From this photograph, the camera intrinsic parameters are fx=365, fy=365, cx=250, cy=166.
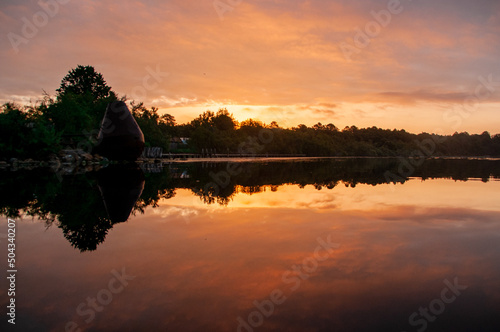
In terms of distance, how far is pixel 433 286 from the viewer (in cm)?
317

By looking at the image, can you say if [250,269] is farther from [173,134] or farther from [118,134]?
[173,134]

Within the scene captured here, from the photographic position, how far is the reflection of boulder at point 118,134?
77.8 feet

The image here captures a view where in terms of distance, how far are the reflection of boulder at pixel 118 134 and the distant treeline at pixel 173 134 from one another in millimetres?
2743

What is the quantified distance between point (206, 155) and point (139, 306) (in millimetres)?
52169

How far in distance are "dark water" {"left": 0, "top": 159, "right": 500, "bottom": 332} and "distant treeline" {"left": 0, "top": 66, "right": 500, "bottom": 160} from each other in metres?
15.0

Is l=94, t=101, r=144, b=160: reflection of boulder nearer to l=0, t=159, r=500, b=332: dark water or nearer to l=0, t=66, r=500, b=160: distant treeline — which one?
l=0, t=66, r=500, b=160: distant treeline

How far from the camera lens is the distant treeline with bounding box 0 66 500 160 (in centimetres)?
2028

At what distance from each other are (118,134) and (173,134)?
55578mm

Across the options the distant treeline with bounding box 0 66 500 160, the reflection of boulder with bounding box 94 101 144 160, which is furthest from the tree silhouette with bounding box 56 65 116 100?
the reflection of boulder with bounding box 94 101 144 160

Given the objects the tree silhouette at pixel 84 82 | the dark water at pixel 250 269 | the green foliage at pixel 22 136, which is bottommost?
the dark water at pixel 250 269

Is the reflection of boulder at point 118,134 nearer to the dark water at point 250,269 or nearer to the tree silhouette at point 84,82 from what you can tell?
the dark water at point 250,269

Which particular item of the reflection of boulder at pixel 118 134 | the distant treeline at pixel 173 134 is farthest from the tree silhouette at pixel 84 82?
the reflection of boulder at pixel 118 134

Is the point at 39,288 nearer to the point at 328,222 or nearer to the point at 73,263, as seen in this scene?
the point at 73,263

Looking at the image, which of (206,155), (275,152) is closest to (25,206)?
(206,155)
